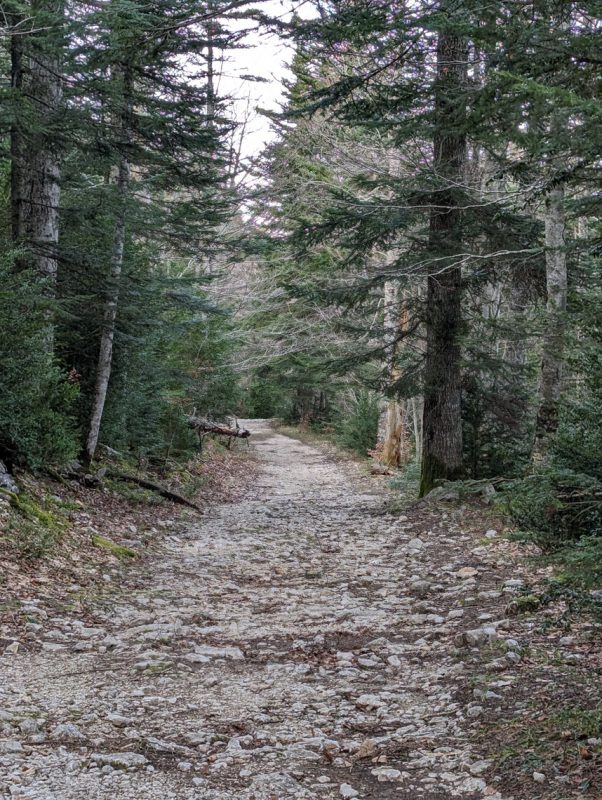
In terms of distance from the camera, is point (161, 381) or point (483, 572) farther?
point (161, 381)

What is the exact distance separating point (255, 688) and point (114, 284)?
817cm

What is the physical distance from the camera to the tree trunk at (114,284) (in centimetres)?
1114

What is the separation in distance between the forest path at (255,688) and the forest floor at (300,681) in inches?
0.6

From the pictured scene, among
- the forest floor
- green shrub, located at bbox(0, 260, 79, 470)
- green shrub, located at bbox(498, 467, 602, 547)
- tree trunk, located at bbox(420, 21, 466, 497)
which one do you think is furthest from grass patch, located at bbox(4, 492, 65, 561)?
tree trunk, located at bbox(420, 21, 466, 497)

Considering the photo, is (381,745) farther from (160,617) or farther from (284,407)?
(284,407)

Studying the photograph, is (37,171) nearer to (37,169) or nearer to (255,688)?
(37,169)

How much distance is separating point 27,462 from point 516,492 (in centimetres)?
743

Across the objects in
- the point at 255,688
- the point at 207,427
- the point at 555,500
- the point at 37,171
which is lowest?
the point at 255,688

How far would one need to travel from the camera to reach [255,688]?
471 centimetres

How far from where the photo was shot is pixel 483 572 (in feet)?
24.4

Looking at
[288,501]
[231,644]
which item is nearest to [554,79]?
[231,644]

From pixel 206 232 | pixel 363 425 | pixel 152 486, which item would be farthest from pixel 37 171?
pixel 363 425

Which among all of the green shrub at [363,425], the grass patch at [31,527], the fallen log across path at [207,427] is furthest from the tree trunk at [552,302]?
the green shrub at [363,425]

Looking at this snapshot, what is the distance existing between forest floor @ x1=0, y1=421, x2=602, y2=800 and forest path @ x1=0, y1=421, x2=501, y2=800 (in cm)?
1
